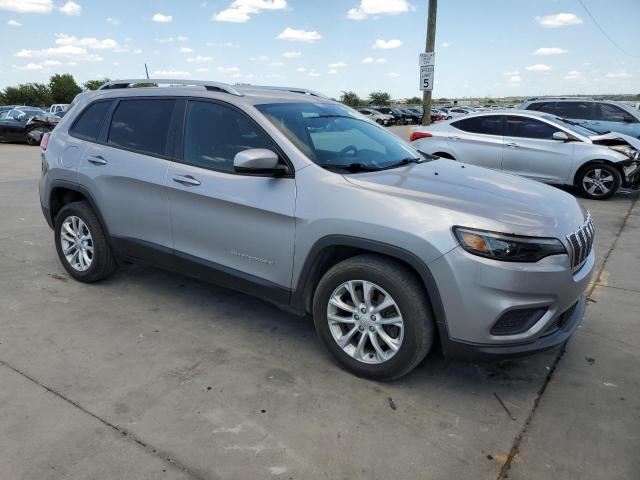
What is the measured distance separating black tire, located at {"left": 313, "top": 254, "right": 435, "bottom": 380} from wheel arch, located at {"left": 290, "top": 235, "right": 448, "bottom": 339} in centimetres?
5

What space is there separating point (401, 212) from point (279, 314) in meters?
1.66

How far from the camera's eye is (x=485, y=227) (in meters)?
2.66

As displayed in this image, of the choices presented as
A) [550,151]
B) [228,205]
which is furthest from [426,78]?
[228,205]

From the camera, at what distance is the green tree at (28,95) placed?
71.6 metres

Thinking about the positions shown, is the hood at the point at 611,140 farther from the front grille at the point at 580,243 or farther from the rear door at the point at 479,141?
the front grille at the point at 580,243

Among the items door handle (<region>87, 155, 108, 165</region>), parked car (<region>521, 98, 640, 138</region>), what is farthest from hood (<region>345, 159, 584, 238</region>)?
parked car (<region>521, 98, 640, 138</region>)

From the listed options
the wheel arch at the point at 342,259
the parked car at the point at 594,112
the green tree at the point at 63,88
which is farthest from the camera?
the green tree at the point at 63,88

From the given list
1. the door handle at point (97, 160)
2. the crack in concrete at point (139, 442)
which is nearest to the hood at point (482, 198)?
the crack in concrete at point (139, 442)

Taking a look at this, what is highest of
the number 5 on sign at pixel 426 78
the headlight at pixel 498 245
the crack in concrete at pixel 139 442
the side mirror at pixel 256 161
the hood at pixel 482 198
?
the number 5 on sign at pixel 426 78

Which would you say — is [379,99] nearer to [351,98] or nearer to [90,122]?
[351,98]

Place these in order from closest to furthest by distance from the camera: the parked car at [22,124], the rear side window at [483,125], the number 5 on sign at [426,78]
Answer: the rear side window at [483,125]
the number 5 on sign at [426,78]
the parked car at [22,124]

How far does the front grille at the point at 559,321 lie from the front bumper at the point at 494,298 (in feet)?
0.04

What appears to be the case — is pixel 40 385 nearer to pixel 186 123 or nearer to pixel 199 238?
pixel 199 238

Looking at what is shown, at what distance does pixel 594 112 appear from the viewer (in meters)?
12.3
